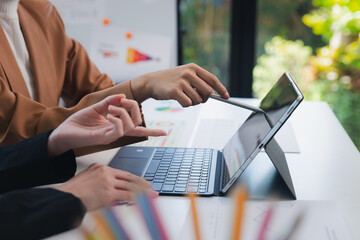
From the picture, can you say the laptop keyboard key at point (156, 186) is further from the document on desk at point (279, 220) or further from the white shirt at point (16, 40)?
the white shirt at point (16, 40)

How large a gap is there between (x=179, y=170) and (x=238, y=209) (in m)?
0.62

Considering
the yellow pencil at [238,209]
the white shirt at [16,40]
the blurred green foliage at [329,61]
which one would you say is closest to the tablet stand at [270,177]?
the yellow pencil at [238,209]

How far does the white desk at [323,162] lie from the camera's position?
761 millimetres

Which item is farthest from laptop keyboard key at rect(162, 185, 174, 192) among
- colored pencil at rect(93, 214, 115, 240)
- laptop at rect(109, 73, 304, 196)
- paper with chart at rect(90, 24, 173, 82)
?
paper with chart at rect(90, 24, 173, 82)

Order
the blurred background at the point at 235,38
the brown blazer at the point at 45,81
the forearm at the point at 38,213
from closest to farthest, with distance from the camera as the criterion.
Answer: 1. the forearm at the point at 38,213
2. the brown blazer at the point at 45,81
3. the blurred background at the point at 235,38

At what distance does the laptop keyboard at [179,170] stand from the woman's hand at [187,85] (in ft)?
0.42

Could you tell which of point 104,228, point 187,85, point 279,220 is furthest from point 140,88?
point 104,228

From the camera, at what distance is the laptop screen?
725 millimetres

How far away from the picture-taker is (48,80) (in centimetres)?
126

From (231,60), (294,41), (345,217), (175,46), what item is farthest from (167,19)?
(345,217)

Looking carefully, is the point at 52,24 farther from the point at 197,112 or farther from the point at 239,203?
the point at 239,203

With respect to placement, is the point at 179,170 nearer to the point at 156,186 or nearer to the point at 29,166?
the point at 156,186

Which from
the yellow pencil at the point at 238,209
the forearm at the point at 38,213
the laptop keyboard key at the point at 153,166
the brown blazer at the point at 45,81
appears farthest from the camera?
the brown blazer at the point at 45,81

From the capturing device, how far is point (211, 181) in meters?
0.81
